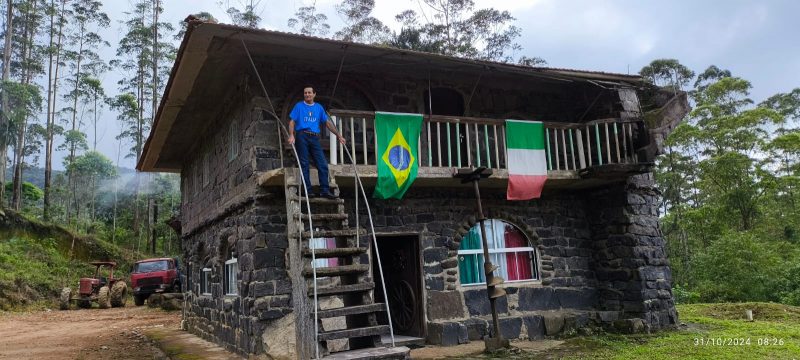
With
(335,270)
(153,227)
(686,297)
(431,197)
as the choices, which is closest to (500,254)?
(431,197)

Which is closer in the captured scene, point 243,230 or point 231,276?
point 243,230

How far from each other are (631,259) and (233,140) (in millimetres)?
7338

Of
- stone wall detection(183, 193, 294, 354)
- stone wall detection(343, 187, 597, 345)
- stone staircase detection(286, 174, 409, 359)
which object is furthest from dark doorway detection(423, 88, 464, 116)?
stone staircase detection(286, 174, 409, 359)

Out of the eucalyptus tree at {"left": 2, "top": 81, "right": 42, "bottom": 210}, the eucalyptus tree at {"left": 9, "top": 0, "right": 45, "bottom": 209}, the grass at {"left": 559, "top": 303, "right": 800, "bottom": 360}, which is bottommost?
the grass at {"left": 559, "top": 303, "right": 800, "bottom": 360}

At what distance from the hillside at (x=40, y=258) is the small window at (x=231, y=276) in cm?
1400

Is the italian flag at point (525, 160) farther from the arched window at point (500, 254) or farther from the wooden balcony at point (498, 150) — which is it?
the arched window at point (500, 254)

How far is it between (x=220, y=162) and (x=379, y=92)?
137 inches

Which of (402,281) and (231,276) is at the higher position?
(231,276)

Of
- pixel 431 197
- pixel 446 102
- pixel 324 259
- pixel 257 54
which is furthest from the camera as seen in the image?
pixel 446 102

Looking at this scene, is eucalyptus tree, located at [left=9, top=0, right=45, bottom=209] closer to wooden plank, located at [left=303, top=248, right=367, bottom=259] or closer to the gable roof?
the gable roof

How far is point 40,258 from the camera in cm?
2323

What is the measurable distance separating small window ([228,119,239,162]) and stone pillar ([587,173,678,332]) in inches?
261

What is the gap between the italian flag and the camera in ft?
28.6

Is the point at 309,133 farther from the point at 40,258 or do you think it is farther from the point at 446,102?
the point at 40,258
